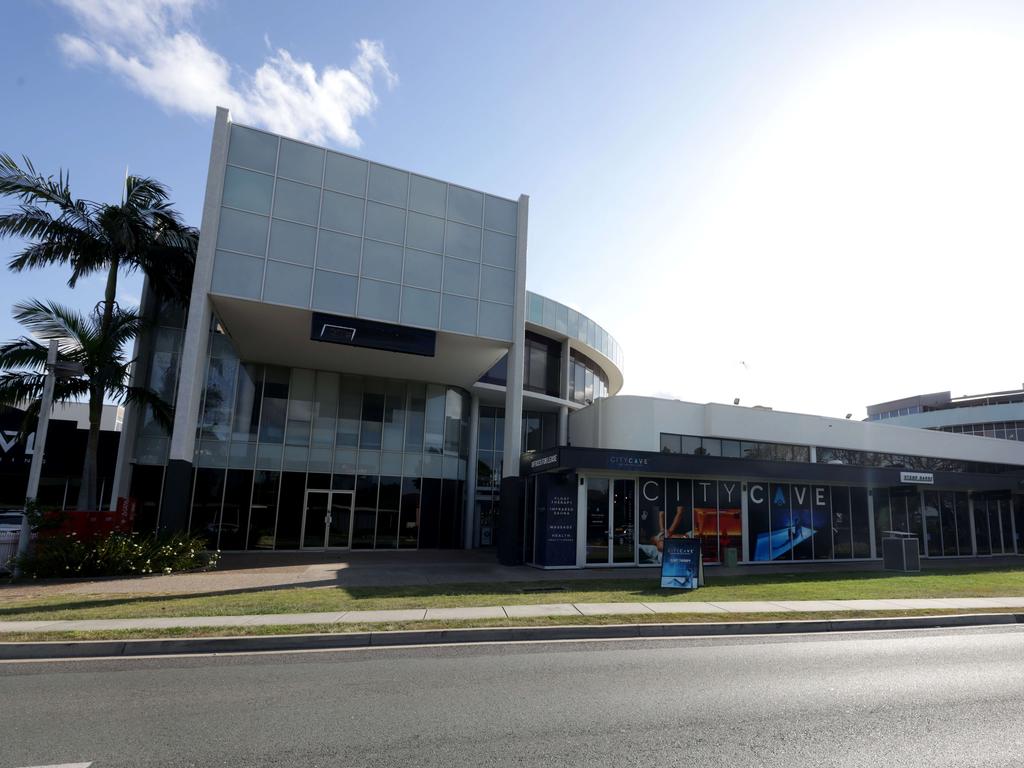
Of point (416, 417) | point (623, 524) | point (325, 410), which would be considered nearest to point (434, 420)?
point (416, 417)

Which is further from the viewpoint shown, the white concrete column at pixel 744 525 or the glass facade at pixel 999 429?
the glass facade at pixel 999 429

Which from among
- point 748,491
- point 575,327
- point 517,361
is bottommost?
point 748,491

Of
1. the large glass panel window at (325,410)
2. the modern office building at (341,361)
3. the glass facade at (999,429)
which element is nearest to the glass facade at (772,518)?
the modern office building at (341,361)

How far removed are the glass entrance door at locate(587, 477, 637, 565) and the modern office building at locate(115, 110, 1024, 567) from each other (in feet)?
0.22

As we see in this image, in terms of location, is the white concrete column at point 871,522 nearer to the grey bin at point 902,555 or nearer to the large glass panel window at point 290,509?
the grey bin at point 902,555

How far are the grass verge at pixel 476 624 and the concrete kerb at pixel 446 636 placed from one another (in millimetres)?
173

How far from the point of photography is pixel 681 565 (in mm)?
14102

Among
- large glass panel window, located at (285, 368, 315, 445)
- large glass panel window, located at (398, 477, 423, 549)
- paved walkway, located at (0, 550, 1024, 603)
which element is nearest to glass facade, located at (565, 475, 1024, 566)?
paved walkway, located at (0, 550, 1024, 603)

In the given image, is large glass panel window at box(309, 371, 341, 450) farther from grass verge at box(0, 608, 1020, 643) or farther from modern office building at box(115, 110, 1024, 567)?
grass verge at box(0, 608, 1020, 643)

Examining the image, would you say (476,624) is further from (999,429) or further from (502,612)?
(999,429)

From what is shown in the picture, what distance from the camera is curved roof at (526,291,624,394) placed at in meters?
27.2

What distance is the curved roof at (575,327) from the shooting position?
89.2 ft

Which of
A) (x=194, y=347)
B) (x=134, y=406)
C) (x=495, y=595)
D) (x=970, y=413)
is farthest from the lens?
(x=970, y=413)

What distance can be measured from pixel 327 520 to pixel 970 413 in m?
63.9
